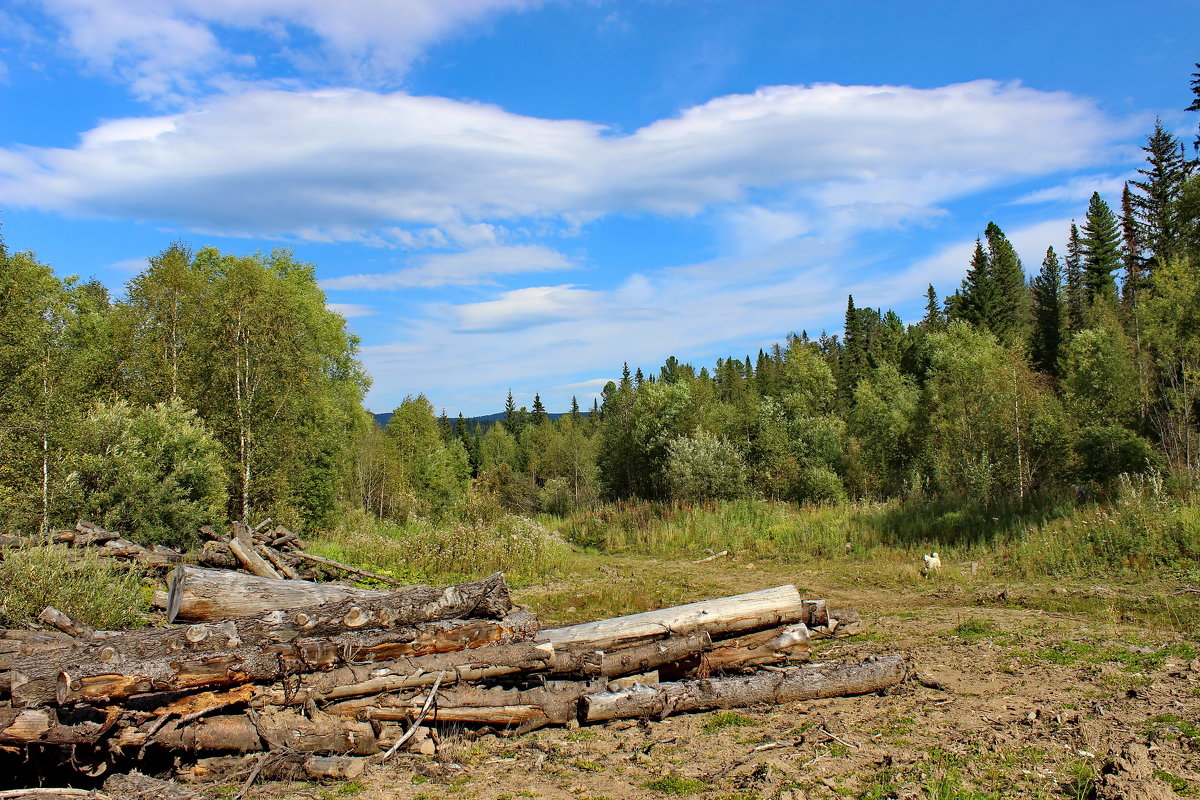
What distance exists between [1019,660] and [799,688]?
7.40 feet

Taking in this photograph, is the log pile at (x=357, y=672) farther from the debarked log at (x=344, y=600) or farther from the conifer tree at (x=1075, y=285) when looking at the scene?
the conifer tree at (x=1075, y=285)

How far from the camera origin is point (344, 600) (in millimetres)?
5648

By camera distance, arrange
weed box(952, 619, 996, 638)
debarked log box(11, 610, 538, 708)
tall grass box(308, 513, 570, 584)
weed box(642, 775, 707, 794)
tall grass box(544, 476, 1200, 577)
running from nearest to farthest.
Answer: weed box(642, 775, 707, 794), debarked log box(11, 610, 538, 708), weed box(952, 619, 996, 638), tall grass box(544, 476, 1200, 577), tall grass box(308, 513, 570, 584)

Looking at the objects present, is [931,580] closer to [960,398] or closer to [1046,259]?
[960,398]

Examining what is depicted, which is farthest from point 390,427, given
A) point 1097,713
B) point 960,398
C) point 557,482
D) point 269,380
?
point 1097,713

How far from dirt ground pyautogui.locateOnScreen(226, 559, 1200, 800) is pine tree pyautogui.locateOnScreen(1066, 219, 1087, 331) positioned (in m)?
46.2

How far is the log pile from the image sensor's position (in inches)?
179

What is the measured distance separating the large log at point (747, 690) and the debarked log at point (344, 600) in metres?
1.21

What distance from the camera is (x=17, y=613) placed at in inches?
260

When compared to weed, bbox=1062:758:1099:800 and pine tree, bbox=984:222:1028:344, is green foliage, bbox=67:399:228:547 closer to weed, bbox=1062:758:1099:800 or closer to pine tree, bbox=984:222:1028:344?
weed, bbox=1062:758:1099:800

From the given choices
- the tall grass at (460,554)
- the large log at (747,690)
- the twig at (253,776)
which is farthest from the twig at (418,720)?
the tall grass at (460,554)

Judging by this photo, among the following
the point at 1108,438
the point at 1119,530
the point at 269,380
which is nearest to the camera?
the point at 1119,530

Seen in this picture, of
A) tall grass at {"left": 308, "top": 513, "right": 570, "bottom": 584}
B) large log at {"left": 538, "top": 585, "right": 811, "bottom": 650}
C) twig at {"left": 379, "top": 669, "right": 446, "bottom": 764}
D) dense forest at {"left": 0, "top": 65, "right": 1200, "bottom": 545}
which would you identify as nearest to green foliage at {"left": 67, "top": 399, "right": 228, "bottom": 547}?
dense forest at {"left": 0, "top": 65, "right": 1200, "bottom": 545}

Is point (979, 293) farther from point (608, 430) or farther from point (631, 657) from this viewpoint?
point (631, 657)
